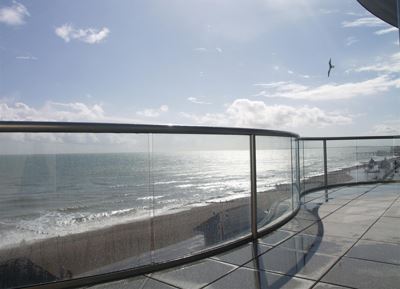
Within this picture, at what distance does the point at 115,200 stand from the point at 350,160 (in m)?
7.34

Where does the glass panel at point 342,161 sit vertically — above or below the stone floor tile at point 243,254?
above

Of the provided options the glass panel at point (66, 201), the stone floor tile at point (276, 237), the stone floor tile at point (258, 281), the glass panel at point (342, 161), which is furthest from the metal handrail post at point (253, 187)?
the glass panel at point (342, 161)

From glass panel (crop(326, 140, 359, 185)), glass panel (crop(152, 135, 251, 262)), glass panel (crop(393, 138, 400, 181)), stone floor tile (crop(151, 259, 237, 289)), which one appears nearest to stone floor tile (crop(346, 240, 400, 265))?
glass panel (crop(152, 135, 251, 262))

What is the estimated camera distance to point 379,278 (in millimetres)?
2992

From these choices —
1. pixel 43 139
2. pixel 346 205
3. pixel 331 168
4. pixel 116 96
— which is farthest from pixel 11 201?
pixel 116 96

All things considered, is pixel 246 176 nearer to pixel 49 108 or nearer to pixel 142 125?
pixel 142 125

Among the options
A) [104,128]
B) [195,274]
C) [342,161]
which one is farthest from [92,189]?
[342,161]

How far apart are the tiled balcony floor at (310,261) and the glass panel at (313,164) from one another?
2.52 metres

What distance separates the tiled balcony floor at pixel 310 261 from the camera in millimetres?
2945

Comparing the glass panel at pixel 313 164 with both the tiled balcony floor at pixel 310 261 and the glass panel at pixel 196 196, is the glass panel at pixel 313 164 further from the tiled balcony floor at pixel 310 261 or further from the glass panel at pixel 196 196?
the glass panel at pixel 196 196

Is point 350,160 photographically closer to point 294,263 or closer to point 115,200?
point 294,263

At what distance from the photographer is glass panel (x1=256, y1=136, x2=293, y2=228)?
14.3 ft

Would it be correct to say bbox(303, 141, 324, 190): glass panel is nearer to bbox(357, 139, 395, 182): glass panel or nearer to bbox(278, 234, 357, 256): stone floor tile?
bbox(357, 139, 395, 182): glass panel

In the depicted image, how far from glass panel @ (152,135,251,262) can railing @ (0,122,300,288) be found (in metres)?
0.01
